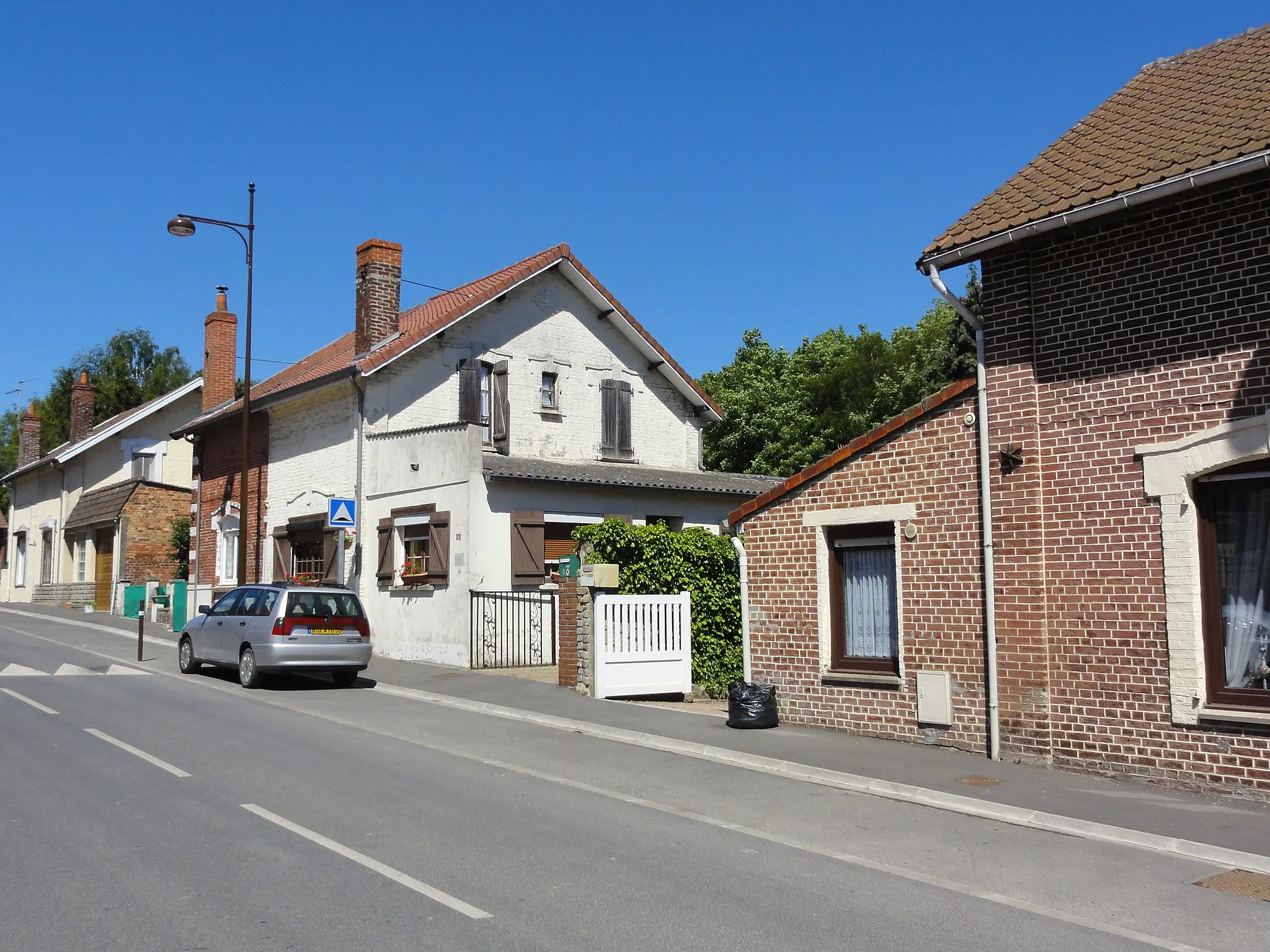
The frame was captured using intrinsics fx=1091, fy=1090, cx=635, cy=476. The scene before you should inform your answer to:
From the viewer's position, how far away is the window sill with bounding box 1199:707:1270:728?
29.3 ft

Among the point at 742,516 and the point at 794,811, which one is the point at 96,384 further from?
the point at 794,811

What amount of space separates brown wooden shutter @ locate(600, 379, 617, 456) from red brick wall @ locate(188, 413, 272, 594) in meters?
8.26

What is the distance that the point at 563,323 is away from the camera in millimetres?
26125

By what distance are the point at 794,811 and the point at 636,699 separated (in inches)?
287

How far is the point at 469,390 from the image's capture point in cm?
2414

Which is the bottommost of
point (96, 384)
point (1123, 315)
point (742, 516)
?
point (742, 516)

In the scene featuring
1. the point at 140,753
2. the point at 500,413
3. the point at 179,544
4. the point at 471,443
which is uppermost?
the point at 500,413

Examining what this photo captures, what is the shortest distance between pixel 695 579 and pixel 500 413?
29.4 feet

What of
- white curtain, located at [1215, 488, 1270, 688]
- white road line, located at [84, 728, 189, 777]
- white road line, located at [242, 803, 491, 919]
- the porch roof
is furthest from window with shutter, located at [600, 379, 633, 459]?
white road line, located at [242, 803, 491, 919]

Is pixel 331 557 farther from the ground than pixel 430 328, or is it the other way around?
pixel 430 328

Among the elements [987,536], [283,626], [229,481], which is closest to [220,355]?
[229,481]

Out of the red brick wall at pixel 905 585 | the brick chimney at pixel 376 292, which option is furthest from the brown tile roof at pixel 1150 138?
the brick chimney at pixel 376 292

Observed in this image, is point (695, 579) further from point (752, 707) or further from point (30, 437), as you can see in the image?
point (30, 437)

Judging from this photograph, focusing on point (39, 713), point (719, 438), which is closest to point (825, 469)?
point (39, 713)
